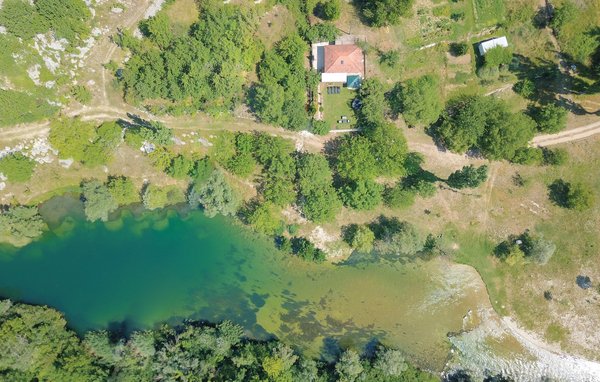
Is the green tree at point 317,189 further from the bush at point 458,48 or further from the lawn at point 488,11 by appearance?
the lawn at point 488,11

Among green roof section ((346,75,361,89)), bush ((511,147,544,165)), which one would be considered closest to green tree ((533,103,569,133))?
bush ((511,147,544,165))

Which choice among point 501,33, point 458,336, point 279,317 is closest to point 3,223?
point 279,317

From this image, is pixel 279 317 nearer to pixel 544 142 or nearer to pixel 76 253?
pixel 76 253

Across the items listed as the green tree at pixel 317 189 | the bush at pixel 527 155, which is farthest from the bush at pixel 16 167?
the bush at pixel 527 155

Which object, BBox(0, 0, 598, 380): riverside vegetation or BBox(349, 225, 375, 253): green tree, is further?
BBox(349, 225, 375, 253): green tree

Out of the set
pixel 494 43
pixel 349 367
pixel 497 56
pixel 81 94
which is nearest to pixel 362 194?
pixel 349 367

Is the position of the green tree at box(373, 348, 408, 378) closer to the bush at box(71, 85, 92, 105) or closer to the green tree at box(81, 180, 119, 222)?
the green tree at box(81, 180, 119, 222)
